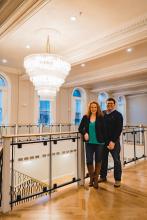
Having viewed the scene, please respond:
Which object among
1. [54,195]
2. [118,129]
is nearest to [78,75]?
[118,129]

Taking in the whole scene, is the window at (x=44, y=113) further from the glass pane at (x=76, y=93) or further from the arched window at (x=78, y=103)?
the glass pane at (x=76, y=93)

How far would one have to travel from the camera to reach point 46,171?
3.06m

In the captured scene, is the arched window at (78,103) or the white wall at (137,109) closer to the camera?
the arched window at (78,103)

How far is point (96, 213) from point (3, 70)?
6.32 m

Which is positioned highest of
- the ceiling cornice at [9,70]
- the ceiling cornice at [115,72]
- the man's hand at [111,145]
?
the ceiling cornice at [9,70]

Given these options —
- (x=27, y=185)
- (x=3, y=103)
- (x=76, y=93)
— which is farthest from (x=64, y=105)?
(x=27, y=185)

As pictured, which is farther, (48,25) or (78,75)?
(78,75)

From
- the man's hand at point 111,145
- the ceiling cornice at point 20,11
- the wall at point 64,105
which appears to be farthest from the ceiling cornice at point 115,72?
the ceiling cornice at point 20,11

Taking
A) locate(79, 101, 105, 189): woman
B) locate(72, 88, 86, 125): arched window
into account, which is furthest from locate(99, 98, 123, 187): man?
locate(72, 88, 86, 125): arched window

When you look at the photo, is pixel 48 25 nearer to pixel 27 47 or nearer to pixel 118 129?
pixel 27 47

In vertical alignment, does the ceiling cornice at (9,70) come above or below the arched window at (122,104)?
above

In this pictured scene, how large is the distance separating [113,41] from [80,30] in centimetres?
75

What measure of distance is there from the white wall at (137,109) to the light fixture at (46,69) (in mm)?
8863

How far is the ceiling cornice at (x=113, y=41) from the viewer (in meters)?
3.58
